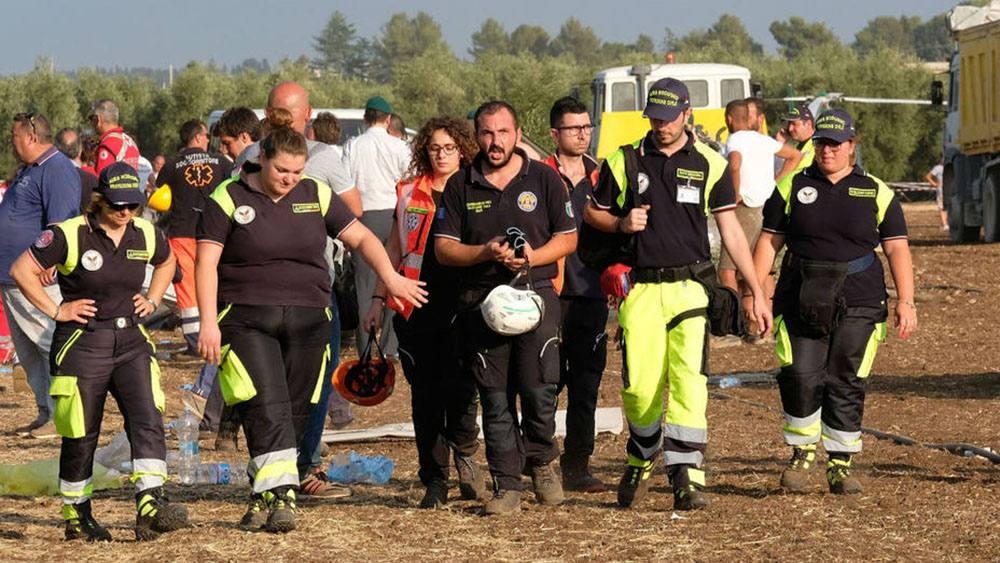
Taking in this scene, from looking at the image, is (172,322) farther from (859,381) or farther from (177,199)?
(859,381)

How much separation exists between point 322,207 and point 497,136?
883 mm

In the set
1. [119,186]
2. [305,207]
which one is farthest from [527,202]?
[119,186]

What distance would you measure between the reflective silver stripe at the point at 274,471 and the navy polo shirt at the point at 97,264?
3.02ft

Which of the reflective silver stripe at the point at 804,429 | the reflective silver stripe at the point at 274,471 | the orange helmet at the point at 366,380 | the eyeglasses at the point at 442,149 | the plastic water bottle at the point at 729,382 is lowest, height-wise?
the plastic water bottle at the point at 729,382

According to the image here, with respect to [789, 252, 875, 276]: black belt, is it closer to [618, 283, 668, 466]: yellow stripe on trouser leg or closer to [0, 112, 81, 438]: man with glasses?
[618, 283, 668, 466]: yellow stripe on trouser leg

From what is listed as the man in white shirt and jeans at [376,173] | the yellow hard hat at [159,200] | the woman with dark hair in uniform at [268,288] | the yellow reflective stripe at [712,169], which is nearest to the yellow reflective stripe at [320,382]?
the woman with dark hair in uniform at [268,288]

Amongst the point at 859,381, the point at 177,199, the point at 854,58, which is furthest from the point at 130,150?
the point at 854,58

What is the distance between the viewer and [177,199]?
39.5 ft

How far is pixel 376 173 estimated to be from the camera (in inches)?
515

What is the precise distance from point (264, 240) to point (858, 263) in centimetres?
302

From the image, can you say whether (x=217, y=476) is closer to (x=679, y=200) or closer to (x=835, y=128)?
(x=679, y=200)

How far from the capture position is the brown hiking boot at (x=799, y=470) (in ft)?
25.8

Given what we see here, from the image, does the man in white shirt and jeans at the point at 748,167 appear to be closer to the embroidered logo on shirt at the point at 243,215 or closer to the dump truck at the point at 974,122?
the embroidered logo on shirt at the point at 243,215

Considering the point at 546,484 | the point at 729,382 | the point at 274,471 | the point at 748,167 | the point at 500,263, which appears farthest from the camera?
the point at 748,167
